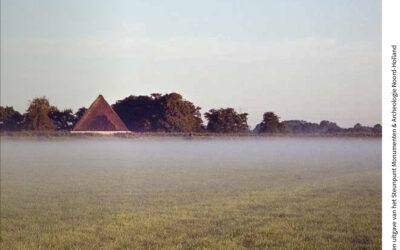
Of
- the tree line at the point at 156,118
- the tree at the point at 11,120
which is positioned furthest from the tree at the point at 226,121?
the tree at the point at 11,120

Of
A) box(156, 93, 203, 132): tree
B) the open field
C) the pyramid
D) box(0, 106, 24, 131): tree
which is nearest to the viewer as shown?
the open field

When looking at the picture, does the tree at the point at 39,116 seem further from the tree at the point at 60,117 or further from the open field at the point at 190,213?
the open field at the point at 190,213

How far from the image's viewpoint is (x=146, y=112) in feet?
114

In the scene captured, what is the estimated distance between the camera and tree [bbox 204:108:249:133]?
112 ft

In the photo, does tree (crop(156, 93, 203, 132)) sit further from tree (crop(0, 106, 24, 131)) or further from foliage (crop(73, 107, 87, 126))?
tree (crop(0, 106, 24, 131))

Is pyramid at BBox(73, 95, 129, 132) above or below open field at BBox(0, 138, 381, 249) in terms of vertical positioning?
above

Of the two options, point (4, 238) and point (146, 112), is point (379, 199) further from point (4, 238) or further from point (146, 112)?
point (146, 112)

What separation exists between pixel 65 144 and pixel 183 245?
91.6 ft

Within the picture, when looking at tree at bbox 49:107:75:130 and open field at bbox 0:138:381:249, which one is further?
tree at bbox 49:107:75:130

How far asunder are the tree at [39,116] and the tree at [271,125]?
1585 centimetres

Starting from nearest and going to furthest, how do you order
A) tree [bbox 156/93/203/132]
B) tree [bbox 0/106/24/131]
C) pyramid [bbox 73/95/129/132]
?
1. tree [bbox 0/106/24/131]
2. tree [bbox 156/93/203/132]
3. pyramid [bbox 73/95/129/132]

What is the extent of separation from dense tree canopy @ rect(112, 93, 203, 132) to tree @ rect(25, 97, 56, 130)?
599 cm

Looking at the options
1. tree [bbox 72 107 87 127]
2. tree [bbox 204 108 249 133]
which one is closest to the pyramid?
tree [bbox 72 107 87 127]

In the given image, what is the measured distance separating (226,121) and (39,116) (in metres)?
13.6
